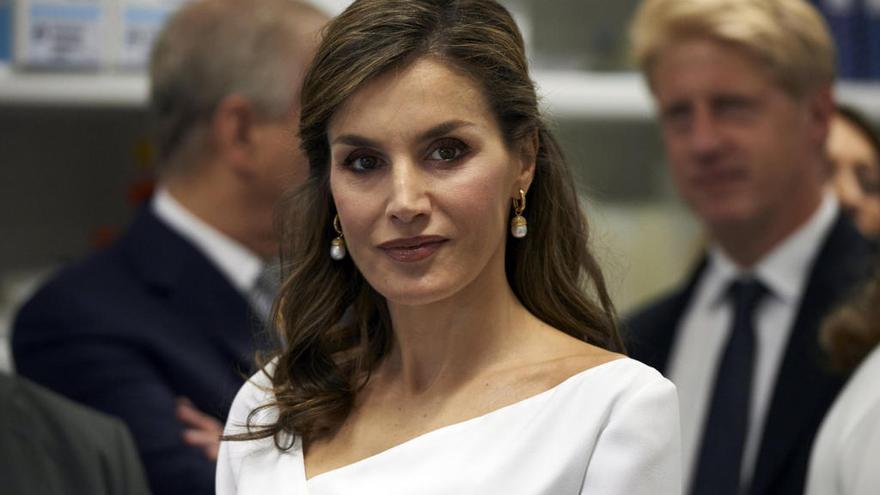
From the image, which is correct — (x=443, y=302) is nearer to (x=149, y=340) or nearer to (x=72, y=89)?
(x=149, y=340)

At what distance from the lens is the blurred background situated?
3.54 m

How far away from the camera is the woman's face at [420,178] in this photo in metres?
1.58

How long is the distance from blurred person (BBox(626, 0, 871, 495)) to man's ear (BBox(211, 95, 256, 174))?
832 mm

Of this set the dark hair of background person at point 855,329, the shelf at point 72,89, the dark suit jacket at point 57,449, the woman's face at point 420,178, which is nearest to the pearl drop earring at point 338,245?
the woman's face at point 420,178

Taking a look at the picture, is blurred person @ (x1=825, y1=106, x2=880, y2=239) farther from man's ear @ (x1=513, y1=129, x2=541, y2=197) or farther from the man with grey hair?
man's ear @ (x1=513, y1=129, x2=541, y2=197)

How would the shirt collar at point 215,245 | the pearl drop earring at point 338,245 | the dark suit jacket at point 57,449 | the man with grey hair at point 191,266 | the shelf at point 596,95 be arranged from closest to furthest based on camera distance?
the pearl drop earring at point 338,245
the dark suit jacket at point 57,449
the man with grey hair at point 191,266
the shirt collar at point 215,245
the shelf at point 596,95

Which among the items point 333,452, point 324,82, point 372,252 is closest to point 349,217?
point 372,252

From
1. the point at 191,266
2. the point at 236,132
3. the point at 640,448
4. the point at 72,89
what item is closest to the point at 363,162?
the point at 640,448

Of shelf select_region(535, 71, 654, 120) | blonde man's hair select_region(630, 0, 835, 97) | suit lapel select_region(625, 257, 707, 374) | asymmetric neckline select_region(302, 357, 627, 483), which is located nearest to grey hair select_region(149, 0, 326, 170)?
blonde man's hair select_region(630, 0, 835, 97)

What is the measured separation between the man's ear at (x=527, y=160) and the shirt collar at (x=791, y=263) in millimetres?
1276

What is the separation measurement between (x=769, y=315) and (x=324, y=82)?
151 centimetres

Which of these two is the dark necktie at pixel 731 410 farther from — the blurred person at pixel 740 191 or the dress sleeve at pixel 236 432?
the dress sleeve at pixel 236 432

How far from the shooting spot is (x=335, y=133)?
1.64 meters

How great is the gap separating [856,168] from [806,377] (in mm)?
973
